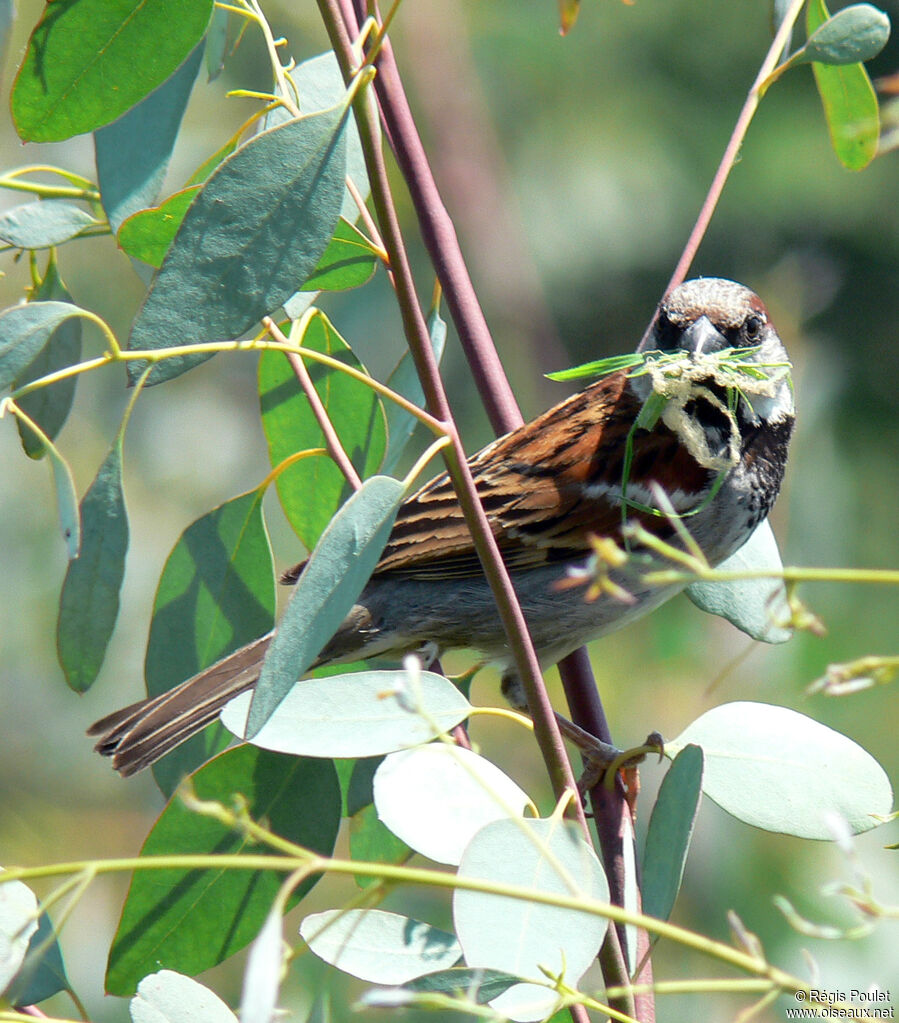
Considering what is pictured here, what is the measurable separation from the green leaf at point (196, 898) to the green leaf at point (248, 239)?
→ 47 centimetres

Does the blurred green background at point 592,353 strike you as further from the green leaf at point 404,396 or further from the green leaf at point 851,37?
the green leaf at point 851,37

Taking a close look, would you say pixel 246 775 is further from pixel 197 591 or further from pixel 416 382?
pixel 416 382

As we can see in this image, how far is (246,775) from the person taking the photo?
Answer: 1174 mm

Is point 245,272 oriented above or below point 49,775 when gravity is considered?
above

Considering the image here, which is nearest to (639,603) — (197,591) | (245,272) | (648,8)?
(197,591)

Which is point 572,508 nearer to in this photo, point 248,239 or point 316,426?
point 316,426

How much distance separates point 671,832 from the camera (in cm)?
101

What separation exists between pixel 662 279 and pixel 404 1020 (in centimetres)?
377

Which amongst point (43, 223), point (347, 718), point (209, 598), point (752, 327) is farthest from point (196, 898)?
point (752, 327)

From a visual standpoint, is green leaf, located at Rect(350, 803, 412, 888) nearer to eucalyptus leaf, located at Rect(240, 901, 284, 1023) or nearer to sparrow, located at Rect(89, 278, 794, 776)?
sparrow, located at Rect(89, 278, 794, 776)

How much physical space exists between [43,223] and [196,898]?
0.70m

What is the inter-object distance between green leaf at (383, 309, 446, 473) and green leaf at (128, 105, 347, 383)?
437 mm

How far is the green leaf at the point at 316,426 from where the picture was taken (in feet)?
4.74

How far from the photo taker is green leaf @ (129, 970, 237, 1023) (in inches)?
38.2
